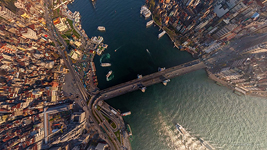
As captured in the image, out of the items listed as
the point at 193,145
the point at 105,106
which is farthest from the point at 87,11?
the point at 193,145

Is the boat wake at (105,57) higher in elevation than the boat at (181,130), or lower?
higher

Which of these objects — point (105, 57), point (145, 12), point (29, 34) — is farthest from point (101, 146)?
point (145, 12)

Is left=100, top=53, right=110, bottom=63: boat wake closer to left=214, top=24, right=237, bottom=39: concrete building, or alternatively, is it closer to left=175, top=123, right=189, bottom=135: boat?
left=175, top=123, right=189, bottom=135: boat

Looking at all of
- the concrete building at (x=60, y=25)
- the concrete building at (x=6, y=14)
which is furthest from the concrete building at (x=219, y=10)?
the concrete building at (x=6, y=14)

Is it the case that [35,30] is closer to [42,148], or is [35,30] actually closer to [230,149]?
[42,148]

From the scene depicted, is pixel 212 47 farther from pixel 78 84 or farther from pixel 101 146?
pixel 78 84

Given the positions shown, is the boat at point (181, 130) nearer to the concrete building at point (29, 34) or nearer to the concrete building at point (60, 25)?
the concrete building at point (60, 25)
